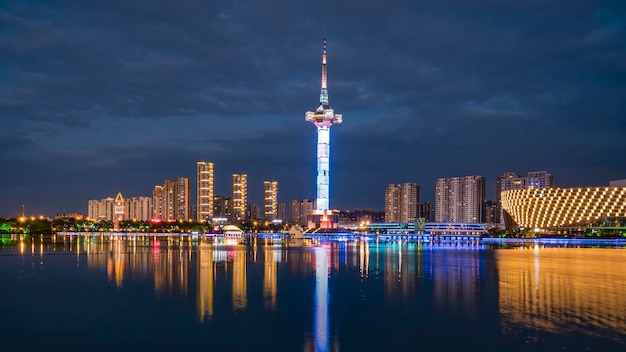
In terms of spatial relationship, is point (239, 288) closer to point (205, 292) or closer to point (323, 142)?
point (205, 292)

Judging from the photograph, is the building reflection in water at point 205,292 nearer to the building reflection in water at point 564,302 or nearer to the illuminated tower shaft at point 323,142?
A: the building reflection in water at point 564,302

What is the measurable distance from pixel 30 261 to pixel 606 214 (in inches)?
5732

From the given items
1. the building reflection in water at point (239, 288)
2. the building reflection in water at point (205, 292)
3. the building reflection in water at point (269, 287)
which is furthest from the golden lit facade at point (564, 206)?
the building reflection in water at point (205, 292)

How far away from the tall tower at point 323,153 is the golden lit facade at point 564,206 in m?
59.5

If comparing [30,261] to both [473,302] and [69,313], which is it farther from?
[473,302]

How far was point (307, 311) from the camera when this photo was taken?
23.7 metres

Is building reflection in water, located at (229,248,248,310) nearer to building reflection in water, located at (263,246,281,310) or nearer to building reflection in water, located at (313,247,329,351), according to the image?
building reflection in water, located at (263,246,281,310)

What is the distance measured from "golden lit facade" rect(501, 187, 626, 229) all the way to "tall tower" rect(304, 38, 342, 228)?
195 ft

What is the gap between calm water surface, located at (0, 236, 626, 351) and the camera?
1811 centimetres

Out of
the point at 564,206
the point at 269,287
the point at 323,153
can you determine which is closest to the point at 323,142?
the point at 323,153

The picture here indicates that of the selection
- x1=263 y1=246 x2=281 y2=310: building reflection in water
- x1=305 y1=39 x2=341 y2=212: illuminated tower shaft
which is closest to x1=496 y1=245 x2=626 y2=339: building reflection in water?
x1=263 y1=246 x2=281 y2=310: building reflection in water

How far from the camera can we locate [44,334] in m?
19.3

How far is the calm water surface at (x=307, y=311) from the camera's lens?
18.1 meters

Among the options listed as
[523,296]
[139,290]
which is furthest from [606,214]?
[139,290]
